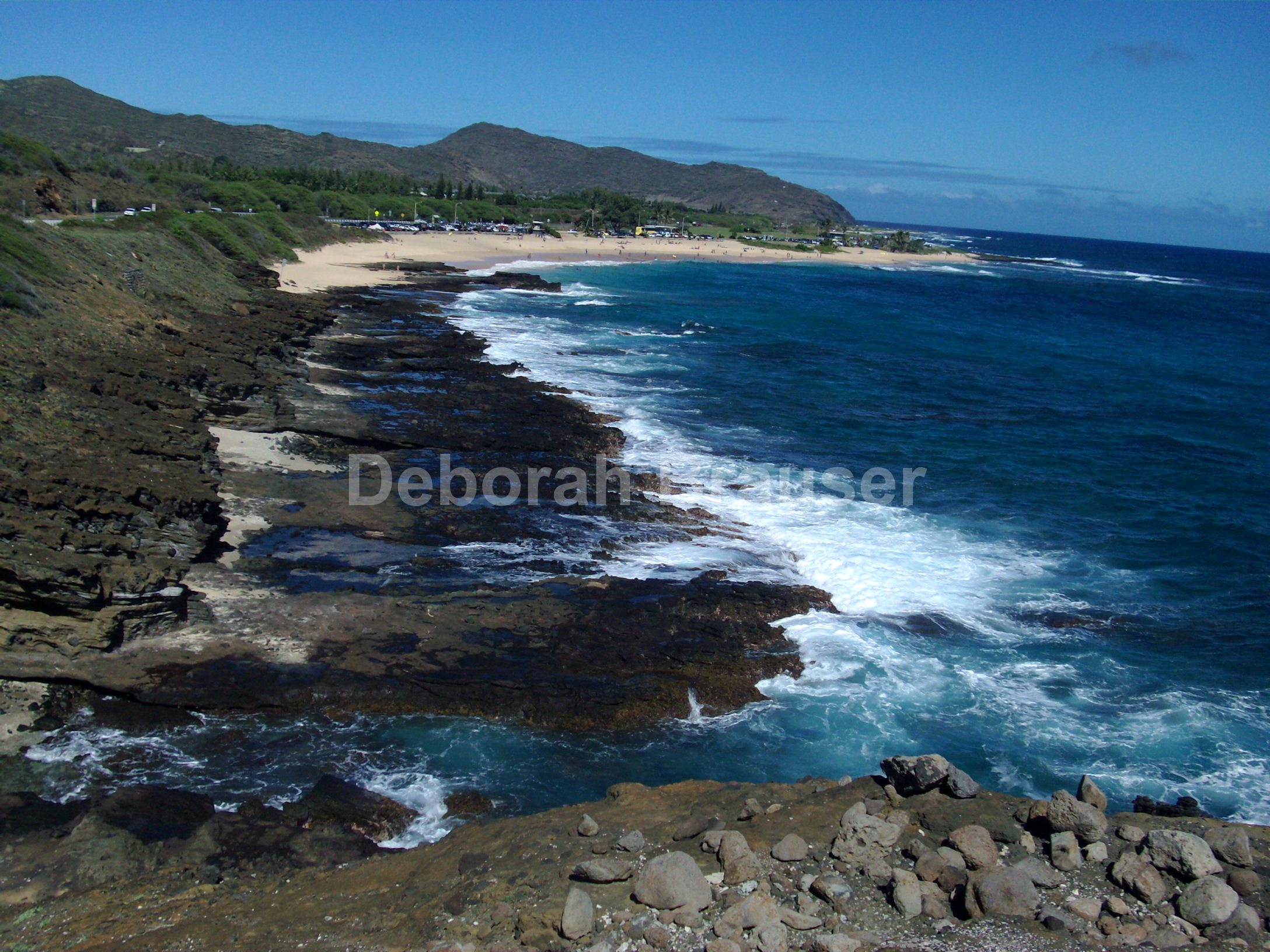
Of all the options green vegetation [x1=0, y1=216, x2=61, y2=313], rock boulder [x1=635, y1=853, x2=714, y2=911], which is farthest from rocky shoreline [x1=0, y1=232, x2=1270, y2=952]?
green vegetation [x1=0, y1=216, x2=61, y2=313]

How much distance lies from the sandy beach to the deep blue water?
12.4 meters

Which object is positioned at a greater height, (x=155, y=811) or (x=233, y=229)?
(x=233, y=229)

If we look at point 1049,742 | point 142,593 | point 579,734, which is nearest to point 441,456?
point 142,593

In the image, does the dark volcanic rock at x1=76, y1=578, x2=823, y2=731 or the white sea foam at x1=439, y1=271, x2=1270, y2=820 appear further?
the white sea foam at x1=439, y1=271, x2=1270, y2=820

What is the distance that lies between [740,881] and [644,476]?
13.9 metres

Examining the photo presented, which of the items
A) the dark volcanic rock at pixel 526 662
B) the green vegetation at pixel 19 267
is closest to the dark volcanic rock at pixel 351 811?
the dark volcanic rock at pixel 526 662

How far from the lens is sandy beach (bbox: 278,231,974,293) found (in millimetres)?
52656

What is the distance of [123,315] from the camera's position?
24.7m

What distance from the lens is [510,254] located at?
83438mm

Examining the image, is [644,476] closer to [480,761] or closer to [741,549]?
[741,549]

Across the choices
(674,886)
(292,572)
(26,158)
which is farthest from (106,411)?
(26,158)

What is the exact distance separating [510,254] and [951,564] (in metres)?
73.2

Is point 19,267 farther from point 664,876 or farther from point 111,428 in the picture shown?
point 664,876

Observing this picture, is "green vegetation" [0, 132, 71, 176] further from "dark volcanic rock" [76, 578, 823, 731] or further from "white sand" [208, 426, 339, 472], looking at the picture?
"dark volcanic rock" [76, 578, 823, 731]
